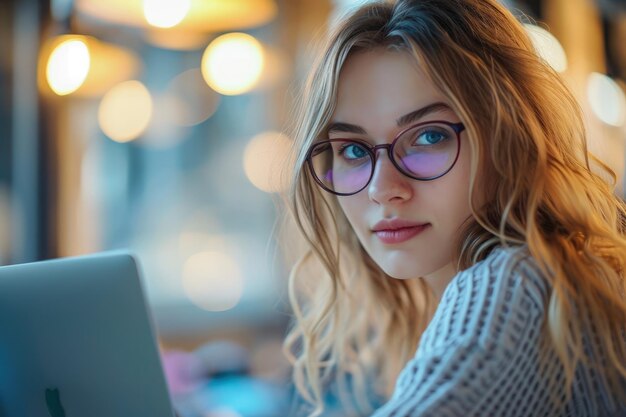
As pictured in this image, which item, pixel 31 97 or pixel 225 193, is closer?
pixel 31 97

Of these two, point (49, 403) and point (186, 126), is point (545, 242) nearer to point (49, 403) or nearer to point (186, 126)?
point (49, 403)

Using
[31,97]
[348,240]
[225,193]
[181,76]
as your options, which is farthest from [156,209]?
[348,240]

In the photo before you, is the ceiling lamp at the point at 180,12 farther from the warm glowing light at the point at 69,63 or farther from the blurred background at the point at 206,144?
the warm glowing light at the point at 69,63

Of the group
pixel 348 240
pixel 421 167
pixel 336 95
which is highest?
pixel 336 95

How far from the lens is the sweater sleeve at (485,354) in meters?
0.96

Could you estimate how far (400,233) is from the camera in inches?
50.2

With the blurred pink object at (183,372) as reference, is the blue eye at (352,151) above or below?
above

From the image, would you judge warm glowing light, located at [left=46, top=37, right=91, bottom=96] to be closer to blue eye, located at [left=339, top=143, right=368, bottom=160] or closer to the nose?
blue eye, located at [left=339, top=143, right=368, bottom=160]

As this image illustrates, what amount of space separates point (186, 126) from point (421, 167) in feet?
15.1

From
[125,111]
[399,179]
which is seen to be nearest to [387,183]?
[399,179]

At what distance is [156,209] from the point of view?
550 cm

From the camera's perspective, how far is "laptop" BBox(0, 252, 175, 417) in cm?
106

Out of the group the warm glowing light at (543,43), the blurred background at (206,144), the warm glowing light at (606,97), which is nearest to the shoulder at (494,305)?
the warm glowing light at (543,43)

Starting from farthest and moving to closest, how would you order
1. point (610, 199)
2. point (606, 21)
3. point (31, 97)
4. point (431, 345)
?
point (606, 21) → point (31, 97) → point (610, 199) → point (431, 345)
